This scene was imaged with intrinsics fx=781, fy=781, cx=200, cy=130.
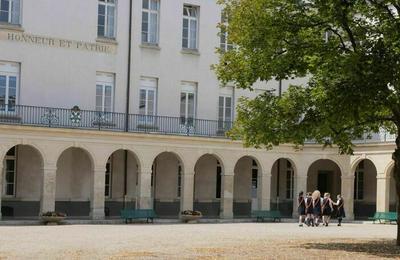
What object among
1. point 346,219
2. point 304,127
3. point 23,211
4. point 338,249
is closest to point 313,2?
point 304,127

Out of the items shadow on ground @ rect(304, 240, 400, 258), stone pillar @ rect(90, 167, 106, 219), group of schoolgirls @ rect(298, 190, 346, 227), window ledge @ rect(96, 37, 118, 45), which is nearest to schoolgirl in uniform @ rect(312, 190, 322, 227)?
group of schoolgirls @ rect(298, 190, 346, 227)

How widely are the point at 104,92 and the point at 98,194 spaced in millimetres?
4763

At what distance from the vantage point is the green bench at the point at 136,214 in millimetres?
32719

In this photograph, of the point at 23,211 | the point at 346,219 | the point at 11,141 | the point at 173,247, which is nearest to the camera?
the point at 173,247

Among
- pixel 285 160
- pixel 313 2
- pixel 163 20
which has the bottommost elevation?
pixel 285 160

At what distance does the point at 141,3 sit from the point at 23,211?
10.7 metres

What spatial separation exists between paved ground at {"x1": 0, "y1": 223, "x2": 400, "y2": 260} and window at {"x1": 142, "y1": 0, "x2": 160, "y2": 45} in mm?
12550

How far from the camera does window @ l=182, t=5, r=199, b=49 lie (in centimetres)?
3734

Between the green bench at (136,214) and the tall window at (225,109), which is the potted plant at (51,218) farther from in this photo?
the tall window at (225,109)

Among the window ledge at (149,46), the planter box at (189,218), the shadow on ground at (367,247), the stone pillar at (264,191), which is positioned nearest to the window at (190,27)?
the window ledge at (149,46)

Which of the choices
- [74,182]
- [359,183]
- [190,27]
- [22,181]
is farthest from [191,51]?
[359,183]

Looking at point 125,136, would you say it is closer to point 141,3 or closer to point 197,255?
point 141,3

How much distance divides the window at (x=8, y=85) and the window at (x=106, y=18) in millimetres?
4401

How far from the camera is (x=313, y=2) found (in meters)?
19.4
